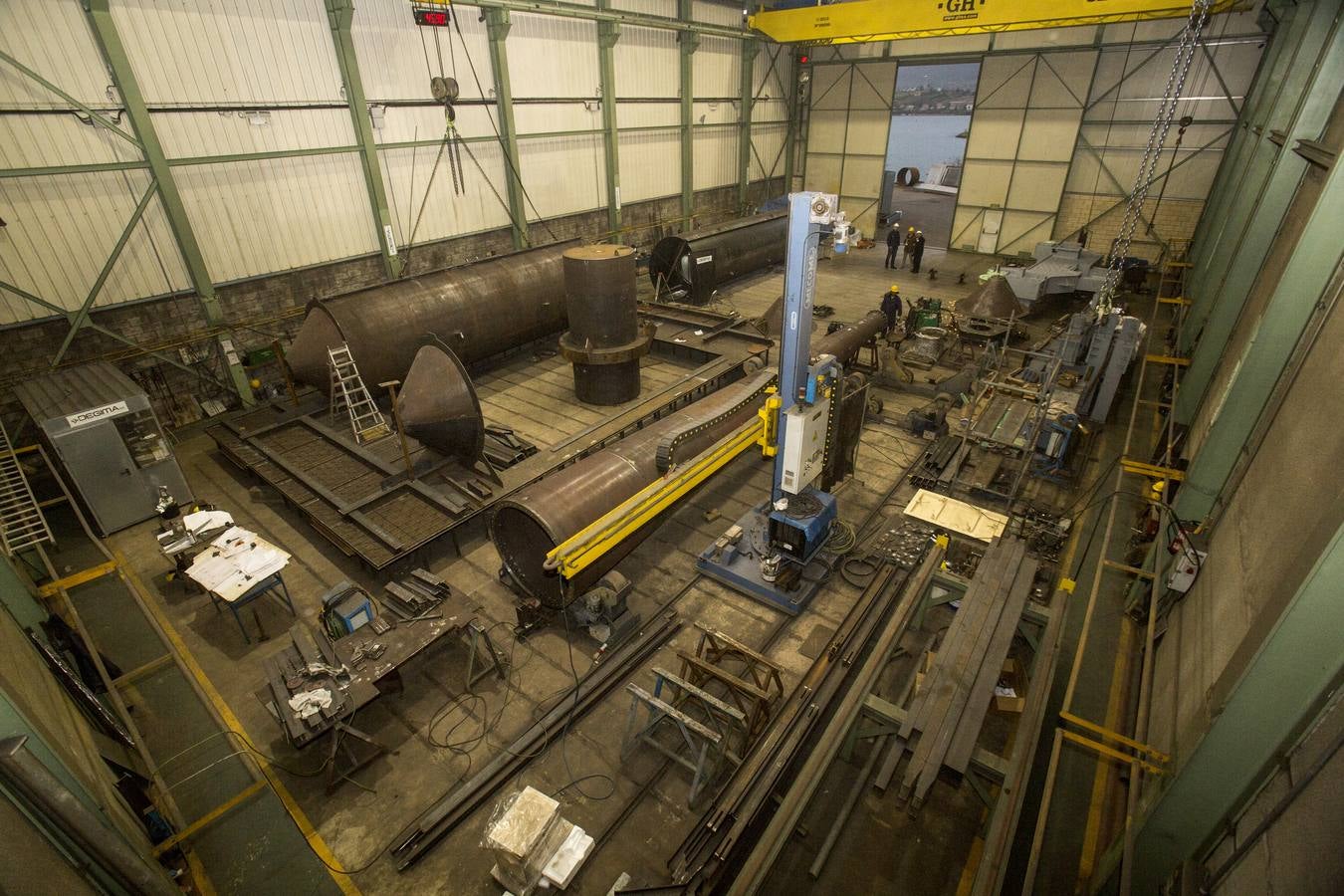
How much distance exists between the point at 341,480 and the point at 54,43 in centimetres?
782

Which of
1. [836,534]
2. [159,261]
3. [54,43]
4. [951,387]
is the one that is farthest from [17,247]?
[951,387]

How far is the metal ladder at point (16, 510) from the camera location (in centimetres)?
759

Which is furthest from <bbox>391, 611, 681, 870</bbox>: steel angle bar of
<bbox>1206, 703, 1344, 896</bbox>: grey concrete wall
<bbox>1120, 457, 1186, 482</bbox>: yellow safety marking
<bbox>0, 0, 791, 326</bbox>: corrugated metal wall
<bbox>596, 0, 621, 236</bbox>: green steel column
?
<bbox>596, 0, 621, 236</bbox>: green steel column

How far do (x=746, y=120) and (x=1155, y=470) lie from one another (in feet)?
65.1

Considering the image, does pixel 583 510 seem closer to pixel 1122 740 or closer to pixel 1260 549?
pixel 1122 740

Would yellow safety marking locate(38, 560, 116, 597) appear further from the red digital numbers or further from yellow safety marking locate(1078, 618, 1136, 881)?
the red digital numbers

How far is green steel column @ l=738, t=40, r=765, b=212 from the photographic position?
70.8 feet

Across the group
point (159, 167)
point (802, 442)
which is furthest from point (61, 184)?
point (802, 442)

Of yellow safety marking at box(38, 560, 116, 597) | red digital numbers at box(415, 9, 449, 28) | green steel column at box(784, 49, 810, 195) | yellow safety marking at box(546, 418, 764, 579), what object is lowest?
yellow safety marking at box(38, 560, 116, 597)

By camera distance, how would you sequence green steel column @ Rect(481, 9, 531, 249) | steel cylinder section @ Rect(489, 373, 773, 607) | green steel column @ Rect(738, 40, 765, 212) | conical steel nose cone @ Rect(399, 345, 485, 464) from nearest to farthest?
1. steel cylinder section @ Rect(489, 373, 773, 607)
2. conical steel nose cone @ Rect(399, 345, 485, 464)
3. green steel column @ Rect(481, 9, 531, 249)
4. green steel column @ Rect(738, 40, 765, 212)

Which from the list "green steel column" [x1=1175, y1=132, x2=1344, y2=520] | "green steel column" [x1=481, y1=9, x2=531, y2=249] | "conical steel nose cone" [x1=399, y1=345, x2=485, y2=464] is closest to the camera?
"green steel column" [x1=1175, y1=132, x2=1344, y2=520]

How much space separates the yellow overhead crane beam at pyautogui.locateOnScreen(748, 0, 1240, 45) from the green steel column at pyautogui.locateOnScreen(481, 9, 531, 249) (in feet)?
30.7

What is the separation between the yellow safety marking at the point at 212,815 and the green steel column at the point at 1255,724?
7142mm

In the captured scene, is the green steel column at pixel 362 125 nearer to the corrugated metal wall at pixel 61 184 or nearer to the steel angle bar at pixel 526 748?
the corrugated metal wall at pixel 61 184
